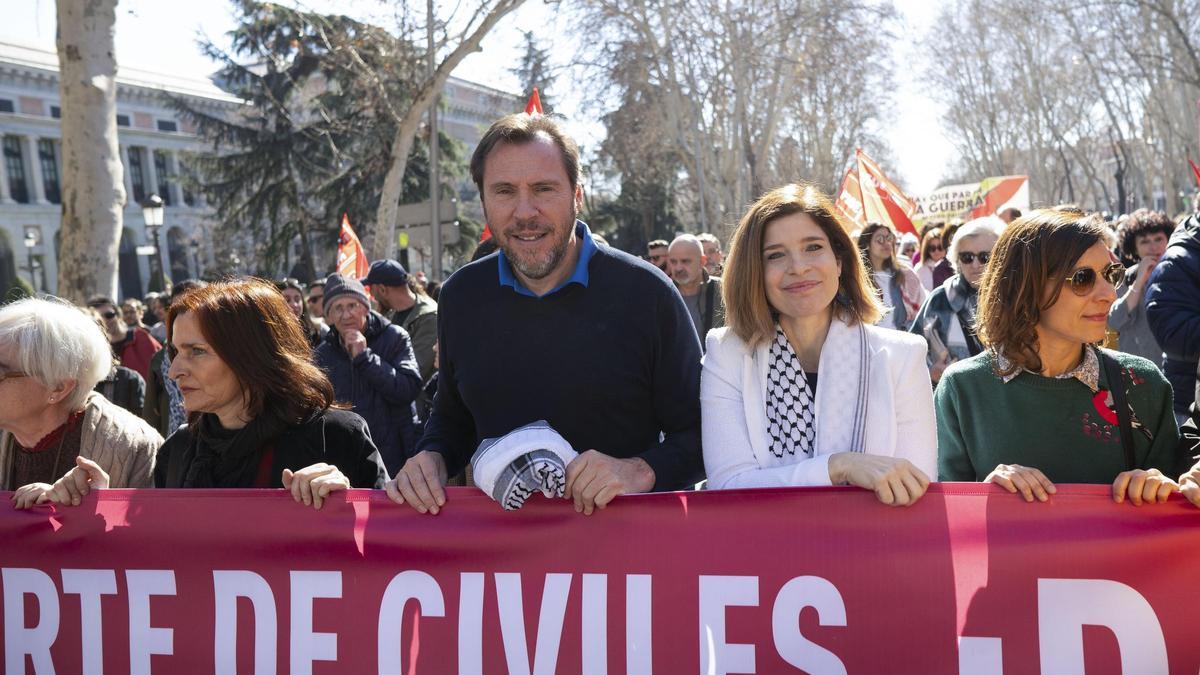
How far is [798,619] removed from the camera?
8.54ft

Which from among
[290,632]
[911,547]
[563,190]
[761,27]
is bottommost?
[290,632]

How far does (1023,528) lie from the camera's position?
2.57 meters

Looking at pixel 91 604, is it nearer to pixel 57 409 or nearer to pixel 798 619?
pixel 57 409

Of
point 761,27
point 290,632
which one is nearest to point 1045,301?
point 290,632

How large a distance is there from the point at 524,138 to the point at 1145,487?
1783mm

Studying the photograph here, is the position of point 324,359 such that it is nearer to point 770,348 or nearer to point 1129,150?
point 770,348

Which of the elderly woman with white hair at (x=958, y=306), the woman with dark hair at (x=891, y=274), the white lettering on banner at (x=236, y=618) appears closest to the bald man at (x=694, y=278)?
the woman with dark hair at (x=891, y=274)

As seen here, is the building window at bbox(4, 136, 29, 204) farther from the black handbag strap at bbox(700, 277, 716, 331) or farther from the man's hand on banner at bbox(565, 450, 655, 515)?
the man's hand on banner at bbox(565, 450, 655, 515)

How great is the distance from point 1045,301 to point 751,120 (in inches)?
1147

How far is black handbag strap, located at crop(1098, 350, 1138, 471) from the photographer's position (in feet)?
9.17

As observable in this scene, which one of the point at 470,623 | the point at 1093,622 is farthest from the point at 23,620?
the point at 1093,622

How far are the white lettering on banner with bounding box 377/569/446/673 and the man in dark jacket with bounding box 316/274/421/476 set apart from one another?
323 centimetres

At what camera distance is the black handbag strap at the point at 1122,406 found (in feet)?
9.17

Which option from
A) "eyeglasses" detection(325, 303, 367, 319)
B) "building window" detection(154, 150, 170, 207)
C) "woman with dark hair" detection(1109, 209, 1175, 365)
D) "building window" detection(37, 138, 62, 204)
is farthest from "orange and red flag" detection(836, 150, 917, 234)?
"building window" detection(154, 150, 170, 207)
